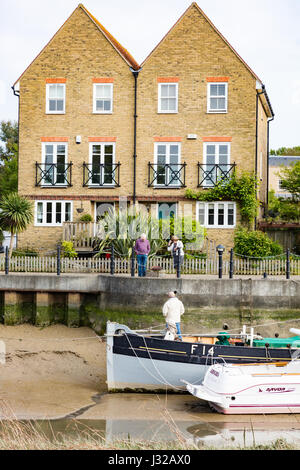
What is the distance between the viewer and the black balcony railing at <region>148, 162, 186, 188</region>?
3086 centimetres

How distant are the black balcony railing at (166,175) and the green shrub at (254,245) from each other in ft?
12.6

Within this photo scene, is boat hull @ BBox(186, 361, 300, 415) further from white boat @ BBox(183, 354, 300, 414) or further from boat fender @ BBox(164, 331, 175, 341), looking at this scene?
boat fender @ BBox(164, 331, 175, 341)

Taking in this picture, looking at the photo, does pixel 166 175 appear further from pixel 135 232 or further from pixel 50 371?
pixel 50 371

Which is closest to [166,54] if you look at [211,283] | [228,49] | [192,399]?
[228,49]

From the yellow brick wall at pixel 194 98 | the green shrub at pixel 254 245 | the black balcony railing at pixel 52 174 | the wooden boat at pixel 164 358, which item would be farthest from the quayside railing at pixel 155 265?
the yellow brick wall at pixel 194 98

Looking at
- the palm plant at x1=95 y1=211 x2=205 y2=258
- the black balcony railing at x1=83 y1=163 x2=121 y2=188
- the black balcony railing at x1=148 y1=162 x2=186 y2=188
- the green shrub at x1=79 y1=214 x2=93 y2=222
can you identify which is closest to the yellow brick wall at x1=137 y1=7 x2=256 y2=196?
the black balcony railing at x1=148 y1=162 x2=186 y2=188

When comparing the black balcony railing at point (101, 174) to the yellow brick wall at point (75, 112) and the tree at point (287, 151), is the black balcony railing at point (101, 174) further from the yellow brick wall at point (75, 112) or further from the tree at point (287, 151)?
the tree at point (287, 151)

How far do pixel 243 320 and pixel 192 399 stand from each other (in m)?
4.73

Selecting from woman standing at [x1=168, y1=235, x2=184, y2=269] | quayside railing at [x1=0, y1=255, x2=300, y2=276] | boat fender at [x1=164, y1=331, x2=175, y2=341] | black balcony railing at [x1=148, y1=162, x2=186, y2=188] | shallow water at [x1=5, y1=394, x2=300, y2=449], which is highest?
black balcony railing at [x1=148, y1=162, x2=186, y2=188]

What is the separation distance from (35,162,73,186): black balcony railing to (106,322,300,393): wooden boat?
1565 centimetres

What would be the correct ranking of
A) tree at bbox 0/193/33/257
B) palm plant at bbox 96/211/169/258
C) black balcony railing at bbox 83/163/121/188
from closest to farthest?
palm plant at bbox 96/211/169/258 < tree at bbox 0/193/33/257 < black balcony railing at bbox 83/163/121/188

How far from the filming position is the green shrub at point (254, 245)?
1107 inches

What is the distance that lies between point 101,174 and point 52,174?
8.10ft

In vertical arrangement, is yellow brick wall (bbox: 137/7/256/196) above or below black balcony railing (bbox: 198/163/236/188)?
above
